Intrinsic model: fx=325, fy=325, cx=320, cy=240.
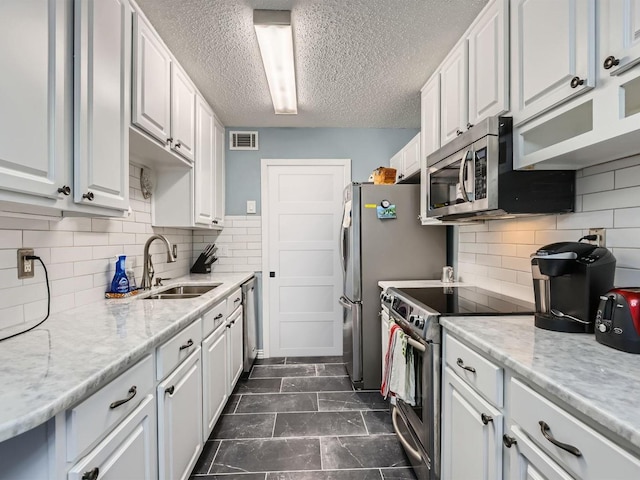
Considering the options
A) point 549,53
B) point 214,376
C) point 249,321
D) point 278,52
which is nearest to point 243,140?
point 278,52

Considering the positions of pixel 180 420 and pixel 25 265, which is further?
pixel 180 420

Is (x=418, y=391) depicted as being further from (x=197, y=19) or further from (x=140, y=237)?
(x=197, y=19)

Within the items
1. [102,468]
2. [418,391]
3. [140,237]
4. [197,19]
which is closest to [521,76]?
[418,391]

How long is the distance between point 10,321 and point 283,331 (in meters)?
2.41

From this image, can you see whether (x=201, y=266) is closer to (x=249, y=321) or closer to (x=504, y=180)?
(x=249, y=321)

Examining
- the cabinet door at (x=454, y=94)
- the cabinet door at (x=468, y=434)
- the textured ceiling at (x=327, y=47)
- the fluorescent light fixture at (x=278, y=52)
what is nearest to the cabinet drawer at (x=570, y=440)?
the cabinet door at (x=468, y=434)

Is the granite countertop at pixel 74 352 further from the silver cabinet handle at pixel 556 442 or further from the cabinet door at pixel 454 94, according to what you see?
the cabinet door at pixel 454 94

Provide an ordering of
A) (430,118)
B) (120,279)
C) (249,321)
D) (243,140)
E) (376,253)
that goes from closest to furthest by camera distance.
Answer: (120,279)
(430,118)
(376,253)
(249,321)
(243,140)

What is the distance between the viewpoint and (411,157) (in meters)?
2.77

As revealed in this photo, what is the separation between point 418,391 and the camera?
1.60 meters

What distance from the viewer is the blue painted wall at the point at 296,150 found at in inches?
134

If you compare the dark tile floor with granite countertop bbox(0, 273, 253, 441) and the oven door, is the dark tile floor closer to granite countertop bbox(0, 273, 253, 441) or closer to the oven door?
the oven door

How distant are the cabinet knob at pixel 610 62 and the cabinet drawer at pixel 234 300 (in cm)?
222

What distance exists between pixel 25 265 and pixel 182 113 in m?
1.33
